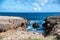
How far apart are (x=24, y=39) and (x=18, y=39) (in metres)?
0.35

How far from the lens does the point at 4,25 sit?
1502 cm

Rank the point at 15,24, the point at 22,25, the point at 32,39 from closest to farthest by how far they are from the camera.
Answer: the point at 32,39
the point at 15,24
the point at 22,25

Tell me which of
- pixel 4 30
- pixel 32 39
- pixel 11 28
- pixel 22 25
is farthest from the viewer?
pixel 22 25

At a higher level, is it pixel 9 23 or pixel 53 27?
pixel 9 23

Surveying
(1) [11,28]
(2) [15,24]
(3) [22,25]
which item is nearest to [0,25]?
(1) [11,28]

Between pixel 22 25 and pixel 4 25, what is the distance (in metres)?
4.51

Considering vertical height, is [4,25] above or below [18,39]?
below

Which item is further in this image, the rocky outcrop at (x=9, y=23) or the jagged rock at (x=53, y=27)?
the rocky outcrop at (x=9, y=23)

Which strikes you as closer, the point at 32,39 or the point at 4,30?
the point at 32,39

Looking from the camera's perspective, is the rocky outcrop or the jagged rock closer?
the jagged rock

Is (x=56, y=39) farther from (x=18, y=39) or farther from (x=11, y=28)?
(x=11, y=28)

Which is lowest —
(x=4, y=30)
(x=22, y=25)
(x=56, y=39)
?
(x=22, y=25)

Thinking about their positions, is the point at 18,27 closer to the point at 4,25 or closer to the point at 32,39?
the point at 4,25

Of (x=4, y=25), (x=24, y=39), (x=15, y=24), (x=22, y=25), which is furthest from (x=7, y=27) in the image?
(x=24, y=39)
